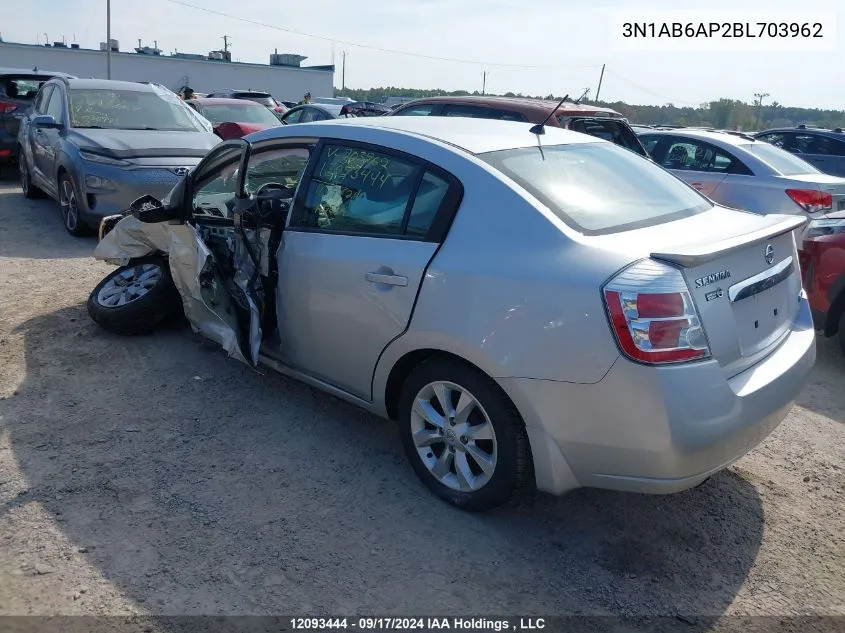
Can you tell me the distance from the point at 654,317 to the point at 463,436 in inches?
40.6

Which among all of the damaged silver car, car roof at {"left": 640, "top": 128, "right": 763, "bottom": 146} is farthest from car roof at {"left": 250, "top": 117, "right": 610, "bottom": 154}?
car roof at {"left": 640, "top": 128, "right": 763, "bottom": 146}

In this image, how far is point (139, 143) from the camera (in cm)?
795

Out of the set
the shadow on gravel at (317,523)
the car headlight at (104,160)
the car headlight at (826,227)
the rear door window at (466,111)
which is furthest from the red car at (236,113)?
the car headlight at (826,227)

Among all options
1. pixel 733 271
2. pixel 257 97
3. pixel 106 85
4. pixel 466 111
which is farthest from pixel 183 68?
pixel 733 271

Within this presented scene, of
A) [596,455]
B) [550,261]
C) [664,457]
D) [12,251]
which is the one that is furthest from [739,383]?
[12,251]

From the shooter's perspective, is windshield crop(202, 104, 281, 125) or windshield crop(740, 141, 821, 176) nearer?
windshield crop(740, 141, 821, 176)

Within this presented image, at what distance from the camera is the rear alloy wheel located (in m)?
7.93

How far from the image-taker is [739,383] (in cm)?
281

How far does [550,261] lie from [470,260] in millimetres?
359

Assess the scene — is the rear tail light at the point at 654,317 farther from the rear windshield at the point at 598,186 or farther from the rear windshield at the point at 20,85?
the rear windshield at the point at 20,85

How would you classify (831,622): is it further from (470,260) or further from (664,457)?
(470,260)

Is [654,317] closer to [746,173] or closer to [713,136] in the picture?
[746,173]

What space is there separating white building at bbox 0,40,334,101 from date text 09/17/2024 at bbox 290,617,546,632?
42892mm

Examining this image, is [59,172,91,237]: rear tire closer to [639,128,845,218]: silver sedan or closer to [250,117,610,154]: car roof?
[250,117,610,154]: car roof
